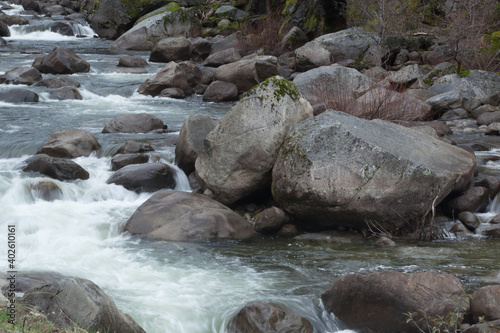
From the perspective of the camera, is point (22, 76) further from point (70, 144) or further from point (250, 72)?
point (70, 144)

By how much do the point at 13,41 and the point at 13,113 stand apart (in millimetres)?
14453

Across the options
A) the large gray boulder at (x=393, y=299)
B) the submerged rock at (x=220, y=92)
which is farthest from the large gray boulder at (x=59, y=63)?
the large gray boulder at (x=393, y=299)

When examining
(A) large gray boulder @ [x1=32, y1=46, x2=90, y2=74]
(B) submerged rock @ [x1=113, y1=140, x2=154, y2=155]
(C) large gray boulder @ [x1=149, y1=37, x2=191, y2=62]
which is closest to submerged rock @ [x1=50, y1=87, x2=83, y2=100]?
(A) large gray boulder @ [x1=32, y1=46, x2=90, y2=74]

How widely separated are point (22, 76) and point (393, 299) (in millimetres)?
14472

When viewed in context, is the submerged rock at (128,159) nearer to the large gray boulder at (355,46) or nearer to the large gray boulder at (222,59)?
the large gray boulder at (355,46)

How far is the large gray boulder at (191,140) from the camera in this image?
368 inches

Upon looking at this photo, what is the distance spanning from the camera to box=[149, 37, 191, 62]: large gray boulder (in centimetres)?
2144

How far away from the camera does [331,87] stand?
36.5 ft

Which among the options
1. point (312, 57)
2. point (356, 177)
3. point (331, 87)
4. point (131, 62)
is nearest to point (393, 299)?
point (356, 177)

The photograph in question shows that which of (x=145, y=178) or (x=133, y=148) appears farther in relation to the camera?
(x=133, y=148)

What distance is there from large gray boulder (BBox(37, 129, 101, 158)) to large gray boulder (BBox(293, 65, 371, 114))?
13.9 ft

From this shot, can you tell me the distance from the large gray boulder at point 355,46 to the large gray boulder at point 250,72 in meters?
3.39

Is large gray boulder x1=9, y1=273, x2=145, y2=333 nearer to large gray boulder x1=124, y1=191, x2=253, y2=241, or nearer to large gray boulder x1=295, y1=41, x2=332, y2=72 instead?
large gray boulder x1=124, y1=191, x2=253, y2=241

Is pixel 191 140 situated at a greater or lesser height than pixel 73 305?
lesser
